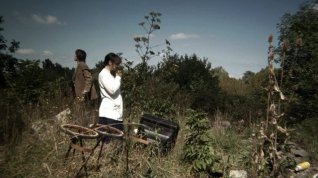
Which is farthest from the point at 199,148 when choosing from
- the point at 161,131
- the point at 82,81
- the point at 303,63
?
the point at 303,63

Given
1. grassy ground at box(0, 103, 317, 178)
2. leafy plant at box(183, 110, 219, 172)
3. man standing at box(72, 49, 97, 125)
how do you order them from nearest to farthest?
grassy ground at box(0, 103, 317, 178), leafy plant at box(183, 110, 219, 172), man standing at box(72, 49, 97, 125)

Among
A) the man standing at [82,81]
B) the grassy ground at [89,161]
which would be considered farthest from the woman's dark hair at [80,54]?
the grassy ground at [89,161]

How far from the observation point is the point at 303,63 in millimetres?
10922

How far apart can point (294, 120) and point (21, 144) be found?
7238mm

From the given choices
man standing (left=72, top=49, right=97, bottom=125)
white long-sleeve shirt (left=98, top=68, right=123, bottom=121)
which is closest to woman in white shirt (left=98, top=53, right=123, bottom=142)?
white long-sleeve shirt (left=98, top=68, right=123, bottom=121)

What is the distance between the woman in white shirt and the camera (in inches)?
165

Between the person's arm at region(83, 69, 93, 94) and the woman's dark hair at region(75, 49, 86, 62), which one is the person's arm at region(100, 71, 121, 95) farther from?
the woman's dark hair at region(75, 49, 86, 62)

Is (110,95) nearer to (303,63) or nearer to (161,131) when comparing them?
(161,131)

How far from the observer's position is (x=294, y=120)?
8.24m

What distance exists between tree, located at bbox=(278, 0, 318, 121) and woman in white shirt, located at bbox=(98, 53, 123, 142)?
422 cm

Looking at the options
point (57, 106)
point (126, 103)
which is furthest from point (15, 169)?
point (126, 103)

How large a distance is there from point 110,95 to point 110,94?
0.07ft

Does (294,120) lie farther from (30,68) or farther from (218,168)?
(30,68)

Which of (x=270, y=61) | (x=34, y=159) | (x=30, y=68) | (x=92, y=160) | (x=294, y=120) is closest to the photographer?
(x=270, y=61)
